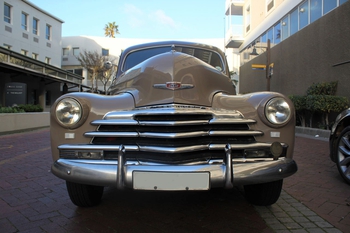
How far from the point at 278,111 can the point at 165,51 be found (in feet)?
7.32

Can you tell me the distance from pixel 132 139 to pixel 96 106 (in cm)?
50

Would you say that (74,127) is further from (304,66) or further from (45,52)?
(45,52)

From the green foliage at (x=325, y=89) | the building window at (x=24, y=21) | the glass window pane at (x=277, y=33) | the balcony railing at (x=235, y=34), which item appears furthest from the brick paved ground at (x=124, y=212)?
the building window at (x=24, y=21)

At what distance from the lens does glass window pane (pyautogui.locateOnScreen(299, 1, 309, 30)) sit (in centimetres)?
1220

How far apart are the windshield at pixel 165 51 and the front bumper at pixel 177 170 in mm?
2248

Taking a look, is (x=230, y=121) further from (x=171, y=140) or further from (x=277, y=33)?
(x=277, y=33)

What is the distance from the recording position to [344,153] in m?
3.63

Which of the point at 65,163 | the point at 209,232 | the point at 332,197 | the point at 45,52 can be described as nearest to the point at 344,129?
the point at 332,197

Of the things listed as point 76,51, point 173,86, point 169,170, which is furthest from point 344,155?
point 76,51

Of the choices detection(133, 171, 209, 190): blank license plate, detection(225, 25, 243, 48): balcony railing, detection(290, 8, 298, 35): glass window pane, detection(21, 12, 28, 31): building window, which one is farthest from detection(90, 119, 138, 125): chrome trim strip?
detection(21, 12, 28, 31): building window

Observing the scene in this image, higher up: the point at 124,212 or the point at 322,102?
the point at 322,102

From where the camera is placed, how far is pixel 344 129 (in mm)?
3689

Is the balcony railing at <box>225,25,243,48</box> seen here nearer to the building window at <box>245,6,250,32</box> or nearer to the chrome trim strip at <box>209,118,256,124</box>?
the building window at <box>245,6,250,32</box>

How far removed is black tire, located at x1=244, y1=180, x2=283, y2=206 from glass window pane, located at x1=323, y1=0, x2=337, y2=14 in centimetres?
1001
